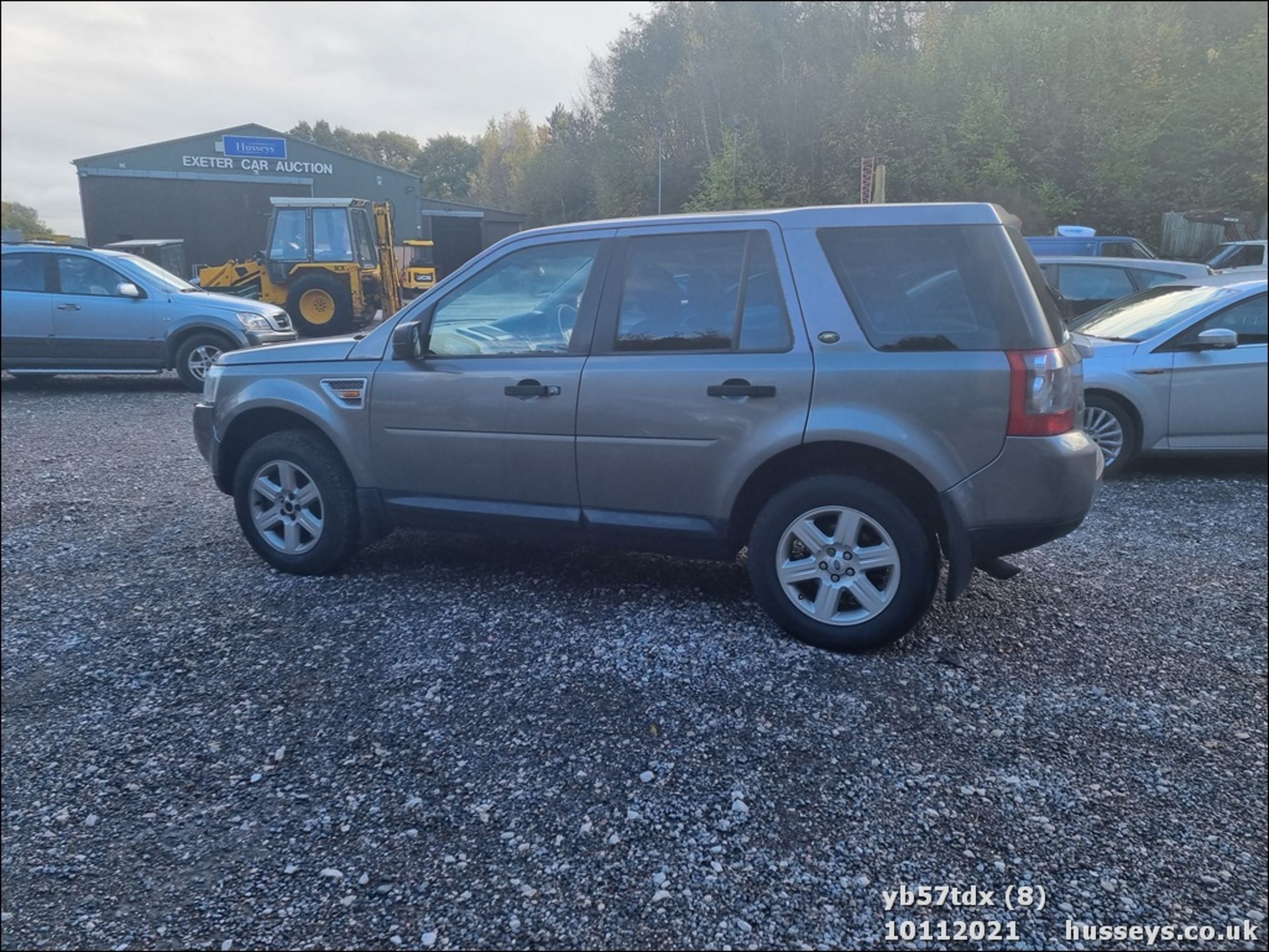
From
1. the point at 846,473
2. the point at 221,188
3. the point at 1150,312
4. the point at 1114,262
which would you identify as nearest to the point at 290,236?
the point at 221,188

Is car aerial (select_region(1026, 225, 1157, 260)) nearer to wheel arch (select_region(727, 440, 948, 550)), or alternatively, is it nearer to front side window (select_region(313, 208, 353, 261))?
wheel arch (select_region(727, 440, 948, 550))

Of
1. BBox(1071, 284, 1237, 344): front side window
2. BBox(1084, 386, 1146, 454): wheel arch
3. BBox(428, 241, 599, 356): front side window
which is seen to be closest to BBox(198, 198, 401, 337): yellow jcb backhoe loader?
BBox(1071, 284, 1237, 344): front side window

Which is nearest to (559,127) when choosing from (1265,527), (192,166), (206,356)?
(1265,527)

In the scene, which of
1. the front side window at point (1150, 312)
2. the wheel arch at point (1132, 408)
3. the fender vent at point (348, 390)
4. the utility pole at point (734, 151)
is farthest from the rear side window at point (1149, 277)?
the fender vent at point (348, 390)

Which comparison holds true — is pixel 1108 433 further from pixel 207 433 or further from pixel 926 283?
pixel 207 433

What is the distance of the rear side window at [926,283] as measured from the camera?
360 centimetres

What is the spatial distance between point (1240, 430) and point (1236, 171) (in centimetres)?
190

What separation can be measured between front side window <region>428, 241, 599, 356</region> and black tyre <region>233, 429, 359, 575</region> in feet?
2.87

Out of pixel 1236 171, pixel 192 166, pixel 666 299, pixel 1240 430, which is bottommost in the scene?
pixel 1240 430

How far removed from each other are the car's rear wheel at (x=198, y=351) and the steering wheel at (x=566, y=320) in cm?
830

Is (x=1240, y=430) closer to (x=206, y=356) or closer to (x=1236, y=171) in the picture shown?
(x=1236, y=171)

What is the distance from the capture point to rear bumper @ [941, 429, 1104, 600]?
11.6 feet

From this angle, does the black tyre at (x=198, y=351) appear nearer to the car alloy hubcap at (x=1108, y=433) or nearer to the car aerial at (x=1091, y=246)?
the car aerial at (x=1091, y=246)

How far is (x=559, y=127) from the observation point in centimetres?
496
